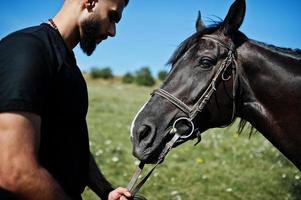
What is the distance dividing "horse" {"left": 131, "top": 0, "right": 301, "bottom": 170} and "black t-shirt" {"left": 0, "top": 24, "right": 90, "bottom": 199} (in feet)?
2.95

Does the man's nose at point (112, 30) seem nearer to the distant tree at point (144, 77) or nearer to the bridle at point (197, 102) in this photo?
the bridle at point (197, 102)

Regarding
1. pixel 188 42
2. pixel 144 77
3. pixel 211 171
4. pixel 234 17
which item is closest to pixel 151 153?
pixel 188 42

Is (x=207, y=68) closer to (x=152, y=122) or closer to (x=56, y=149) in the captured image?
(x=152, y=122)

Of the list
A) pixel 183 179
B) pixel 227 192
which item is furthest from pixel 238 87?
pixel 183 179

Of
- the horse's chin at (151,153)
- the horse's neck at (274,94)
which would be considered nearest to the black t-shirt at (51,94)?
the horse's chin at (151,153)

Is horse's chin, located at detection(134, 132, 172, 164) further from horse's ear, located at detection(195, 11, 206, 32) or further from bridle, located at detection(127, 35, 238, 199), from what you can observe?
horse's ear, located at detection(195, 11, 206, 32)

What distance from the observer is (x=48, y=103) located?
6.70 feet

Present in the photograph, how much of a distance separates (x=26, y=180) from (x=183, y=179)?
6063 mm

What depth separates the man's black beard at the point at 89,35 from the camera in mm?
2247

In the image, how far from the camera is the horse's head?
10.5 ft

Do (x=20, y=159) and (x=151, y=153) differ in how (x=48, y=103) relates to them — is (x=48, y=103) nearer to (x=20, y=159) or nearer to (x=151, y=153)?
(x=20, y=159)

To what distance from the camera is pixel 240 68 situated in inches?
128

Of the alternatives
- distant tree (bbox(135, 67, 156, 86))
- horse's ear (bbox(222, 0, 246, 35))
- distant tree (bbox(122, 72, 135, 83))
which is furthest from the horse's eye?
distant tree (bbox(122, 72, 135, 83))

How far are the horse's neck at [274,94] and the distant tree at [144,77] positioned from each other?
57889 mm
